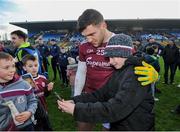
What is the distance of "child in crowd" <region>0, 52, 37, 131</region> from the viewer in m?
3.80

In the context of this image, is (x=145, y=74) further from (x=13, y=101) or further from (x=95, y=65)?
(x=13, y=101)

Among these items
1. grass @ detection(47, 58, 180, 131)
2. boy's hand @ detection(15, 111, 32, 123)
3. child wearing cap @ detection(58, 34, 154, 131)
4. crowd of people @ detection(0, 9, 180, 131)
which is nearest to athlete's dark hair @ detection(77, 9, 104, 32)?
crowd of people @ detection(0, 9, 180, 131)

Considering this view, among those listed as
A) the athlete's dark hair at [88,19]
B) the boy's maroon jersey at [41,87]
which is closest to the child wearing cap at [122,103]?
the athlete's dark hair at [88,19]

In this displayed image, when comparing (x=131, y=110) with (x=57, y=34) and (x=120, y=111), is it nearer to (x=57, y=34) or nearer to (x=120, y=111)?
(x=120, y=111)

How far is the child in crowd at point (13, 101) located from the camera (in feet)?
12.5

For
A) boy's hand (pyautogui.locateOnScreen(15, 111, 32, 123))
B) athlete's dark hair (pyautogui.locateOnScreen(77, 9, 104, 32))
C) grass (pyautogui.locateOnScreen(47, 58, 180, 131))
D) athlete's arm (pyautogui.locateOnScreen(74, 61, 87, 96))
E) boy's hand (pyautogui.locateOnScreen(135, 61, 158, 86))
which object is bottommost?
grass (pyautogui.locateOnScreen(47, 58, 180, 131))

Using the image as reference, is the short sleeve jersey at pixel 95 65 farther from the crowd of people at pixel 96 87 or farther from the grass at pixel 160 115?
the grass at pixel 160 115

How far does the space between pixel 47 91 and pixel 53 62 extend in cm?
1108

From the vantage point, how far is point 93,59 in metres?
4.29

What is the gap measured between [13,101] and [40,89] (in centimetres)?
92

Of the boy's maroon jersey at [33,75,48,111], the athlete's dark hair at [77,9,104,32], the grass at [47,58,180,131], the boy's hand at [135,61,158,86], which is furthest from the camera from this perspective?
the grass at [47,58,180,131]

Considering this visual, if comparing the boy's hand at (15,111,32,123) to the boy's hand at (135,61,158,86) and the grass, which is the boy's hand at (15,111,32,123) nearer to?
the boy's hand at (135,61,158,86)

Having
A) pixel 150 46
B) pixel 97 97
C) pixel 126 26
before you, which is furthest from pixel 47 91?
pixel 126 26

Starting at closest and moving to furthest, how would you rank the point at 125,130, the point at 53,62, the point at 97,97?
the point at 125,130 < the point at 97,97 < the point at 53,62
